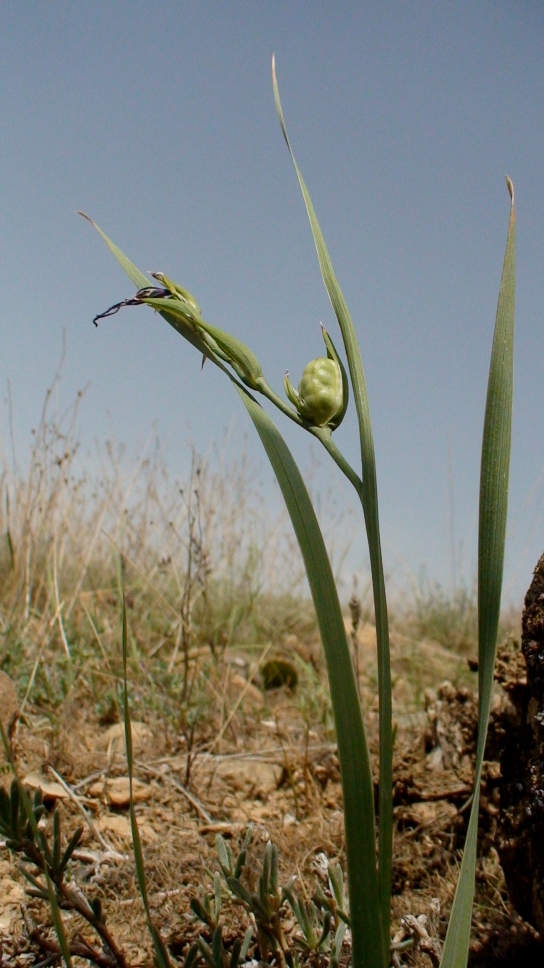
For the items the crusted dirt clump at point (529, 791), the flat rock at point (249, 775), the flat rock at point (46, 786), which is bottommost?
the flat rock at point (46, 786)

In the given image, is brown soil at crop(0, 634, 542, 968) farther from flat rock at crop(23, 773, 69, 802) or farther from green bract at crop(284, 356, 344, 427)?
green bract at crop(284, 356, 344, 427)

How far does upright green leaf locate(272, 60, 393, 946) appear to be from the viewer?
41.8 inches

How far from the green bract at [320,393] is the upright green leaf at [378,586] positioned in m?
0.02

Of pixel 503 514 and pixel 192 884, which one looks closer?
pixel 503 514

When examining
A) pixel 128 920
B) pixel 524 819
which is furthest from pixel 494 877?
pixel 128 920

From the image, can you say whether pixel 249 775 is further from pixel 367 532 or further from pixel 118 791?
pixel 367 532

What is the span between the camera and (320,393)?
1.12 metres

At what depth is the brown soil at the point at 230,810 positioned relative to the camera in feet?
5.05

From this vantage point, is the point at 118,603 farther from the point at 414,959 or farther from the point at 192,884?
the point at 414,959

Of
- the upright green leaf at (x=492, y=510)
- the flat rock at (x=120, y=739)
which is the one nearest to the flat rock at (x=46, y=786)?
the flat rock at (x=120, y=739)

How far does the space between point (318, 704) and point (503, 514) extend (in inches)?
75.6

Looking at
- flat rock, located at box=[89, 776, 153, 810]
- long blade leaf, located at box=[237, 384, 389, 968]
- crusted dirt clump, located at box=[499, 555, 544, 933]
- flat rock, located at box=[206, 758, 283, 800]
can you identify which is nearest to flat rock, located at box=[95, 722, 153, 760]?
flat rock, located at box=[89, 776, 153, 810]

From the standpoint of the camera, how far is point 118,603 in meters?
3.80

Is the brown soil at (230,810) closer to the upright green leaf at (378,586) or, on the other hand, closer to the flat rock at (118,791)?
the flat rock at (118,791)
